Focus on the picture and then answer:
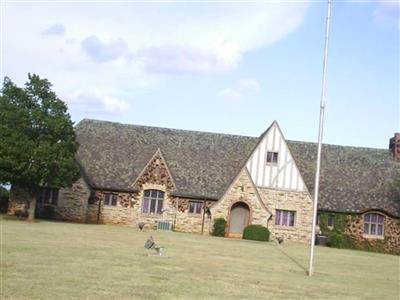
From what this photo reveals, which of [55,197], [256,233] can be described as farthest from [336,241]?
[55,197]

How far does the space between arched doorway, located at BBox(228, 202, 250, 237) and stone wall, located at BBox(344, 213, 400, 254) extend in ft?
23.4

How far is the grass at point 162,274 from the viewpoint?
13048 millimetres

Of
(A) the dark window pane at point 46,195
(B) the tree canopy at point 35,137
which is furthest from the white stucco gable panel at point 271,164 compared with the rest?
(A) the dark window pane at point 46,195

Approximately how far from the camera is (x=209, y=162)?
4400cm

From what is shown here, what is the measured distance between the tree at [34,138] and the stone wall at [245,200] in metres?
10.5

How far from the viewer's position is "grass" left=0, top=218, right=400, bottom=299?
1305cm

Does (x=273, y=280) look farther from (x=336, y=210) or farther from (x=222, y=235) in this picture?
(x=336, y=210)

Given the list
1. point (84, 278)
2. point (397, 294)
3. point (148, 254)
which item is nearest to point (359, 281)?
point (397, 294)

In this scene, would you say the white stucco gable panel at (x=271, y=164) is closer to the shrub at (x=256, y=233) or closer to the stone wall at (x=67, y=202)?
the shrub at (x=256, y=233)

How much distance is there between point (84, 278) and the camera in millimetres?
14273

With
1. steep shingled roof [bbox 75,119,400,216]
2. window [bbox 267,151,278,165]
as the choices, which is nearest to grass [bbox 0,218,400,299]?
steep shingled roof [bbox 75,119,400,216]

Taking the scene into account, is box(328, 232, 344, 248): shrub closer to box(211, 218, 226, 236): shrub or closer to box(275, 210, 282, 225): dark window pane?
box(275, 210, 282, 225): dark window pane

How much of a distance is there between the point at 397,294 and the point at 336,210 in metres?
25.2

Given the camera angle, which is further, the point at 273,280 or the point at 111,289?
the point at 273,280
